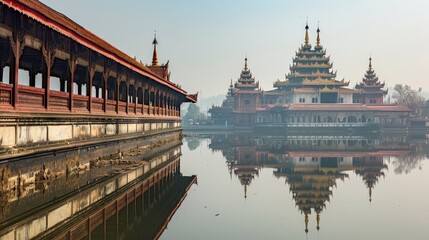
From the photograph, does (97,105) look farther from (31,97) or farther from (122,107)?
(31,97)

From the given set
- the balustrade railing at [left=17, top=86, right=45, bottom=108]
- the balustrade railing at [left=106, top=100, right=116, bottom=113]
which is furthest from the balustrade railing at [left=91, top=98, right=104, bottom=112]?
the balustrade railing at [left=17, top=86, right=45, bottom=108]

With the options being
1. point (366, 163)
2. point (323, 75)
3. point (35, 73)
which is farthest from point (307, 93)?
point (35, 73)

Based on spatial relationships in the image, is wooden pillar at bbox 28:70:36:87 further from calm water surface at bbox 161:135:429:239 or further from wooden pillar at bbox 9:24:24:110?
wooden pillar at bbox 9:24:24:110

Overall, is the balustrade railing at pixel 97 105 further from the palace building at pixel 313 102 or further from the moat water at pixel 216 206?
the palace building at pixel 313 102

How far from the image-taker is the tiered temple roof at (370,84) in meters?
90.5

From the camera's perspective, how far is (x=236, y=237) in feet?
27.3

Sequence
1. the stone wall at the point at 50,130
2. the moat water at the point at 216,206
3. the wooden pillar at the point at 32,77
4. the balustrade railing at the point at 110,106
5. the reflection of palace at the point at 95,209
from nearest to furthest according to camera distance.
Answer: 1. the reflection of palace at the point at 95,209
2. the moat water at the point at 216,206
3. the stone wall at the point at 50,130
4. the balustrade railing at the point at 110,106
5. the wooden pillar at the point at 32,77

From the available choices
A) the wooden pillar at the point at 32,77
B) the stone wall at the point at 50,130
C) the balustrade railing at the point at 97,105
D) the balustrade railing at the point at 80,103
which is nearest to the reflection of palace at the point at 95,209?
the stone wall at the point at 50,130

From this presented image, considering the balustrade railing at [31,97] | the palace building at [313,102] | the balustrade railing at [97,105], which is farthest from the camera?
the palace building at [313,102]

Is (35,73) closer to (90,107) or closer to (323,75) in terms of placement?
(90,107)

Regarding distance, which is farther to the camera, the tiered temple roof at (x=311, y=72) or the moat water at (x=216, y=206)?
the tiered temple roof at (x=311, y=72)

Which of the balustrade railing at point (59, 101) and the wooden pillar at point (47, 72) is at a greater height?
the wooden pillar at point (47, 72)

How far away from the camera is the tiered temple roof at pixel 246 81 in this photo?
9156 cm

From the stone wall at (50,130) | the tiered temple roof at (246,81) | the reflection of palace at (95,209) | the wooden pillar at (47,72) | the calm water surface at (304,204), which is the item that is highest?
the tiered temple roof at (246,81)
